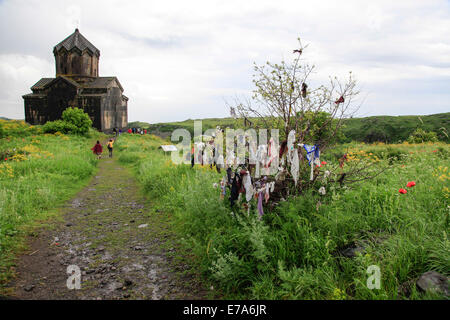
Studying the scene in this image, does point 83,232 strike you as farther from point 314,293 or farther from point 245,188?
point 314,293

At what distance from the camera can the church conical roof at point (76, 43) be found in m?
37.7

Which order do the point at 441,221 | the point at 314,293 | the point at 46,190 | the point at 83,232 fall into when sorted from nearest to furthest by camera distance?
the point at 314,293 → the point at 441,221 → the point at 83,232 → the point at 46,190

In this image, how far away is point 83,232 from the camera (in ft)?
17.3

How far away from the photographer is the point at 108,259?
418cm

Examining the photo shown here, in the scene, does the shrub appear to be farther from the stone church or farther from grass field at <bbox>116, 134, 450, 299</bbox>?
grass field at <bbox>116, 134, 450, 299</bbox>

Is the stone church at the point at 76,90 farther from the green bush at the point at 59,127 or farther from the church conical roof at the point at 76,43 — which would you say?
the green bush at the point at 59,127

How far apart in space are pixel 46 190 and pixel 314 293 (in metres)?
7.14

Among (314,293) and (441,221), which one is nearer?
(314,293)

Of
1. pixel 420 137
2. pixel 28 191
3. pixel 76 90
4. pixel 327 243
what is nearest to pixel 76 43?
pixel 76 90

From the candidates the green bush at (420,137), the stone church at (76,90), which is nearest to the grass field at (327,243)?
the green bush at (420,137)

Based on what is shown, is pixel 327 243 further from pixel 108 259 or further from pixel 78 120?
pixel 78 120

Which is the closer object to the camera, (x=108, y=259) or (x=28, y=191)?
(x=108, y=259)

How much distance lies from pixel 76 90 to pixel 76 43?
753 cm
